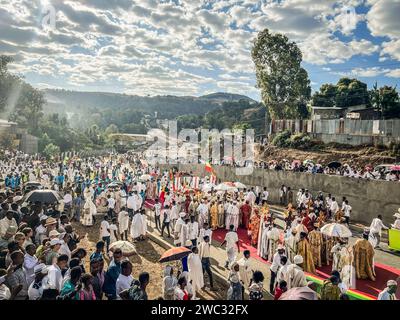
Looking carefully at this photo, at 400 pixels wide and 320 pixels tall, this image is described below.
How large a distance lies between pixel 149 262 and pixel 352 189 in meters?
10.6

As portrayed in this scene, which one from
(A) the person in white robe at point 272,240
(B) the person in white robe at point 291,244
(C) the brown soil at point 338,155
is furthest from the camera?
(C) the brown soil at point 338,155

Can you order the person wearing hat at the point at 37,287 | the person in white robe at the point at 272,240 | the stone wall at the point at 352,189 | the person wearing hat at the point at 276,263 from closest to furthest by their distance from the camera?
the person wearing hat at the point at 37,287 < the person wearing hat at the point at 276,263 < the person in white robe at the point at 272,240 < the stone wall at the point at 352,189

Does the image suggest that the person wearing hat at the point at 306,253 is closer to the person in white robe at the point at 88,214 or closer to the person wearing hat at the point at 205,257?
the person wearing hat at the point at 205,257

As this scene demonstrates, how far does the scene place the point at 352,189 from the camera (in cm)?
1547

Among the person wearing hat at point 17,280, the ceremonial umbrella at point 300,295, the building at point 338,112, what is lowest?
the person wearing hat at point 17,280

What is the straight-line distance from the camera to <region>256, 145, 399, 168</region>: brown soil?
21.0m

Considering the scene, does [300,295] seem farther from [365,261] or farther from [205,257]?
[365,261]

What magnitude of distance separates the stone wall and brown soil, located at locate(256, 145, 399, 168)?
5.21m

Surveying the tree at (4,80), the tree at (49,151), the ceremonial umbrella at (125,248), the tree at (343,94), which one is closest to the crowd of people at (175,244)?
the ceremonial umbrella at (125,248)

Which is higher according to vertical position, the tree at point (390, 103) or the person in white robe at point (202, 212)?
the tree at point (390, 103)

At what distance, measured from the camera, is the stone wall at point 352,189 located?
14.0 metres

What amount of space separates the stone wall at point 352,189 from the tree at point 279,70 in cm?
1459
